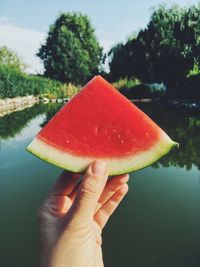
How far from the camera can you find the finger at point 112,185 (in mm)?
1688

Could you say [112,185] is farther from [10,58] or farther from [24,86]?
[10,58]

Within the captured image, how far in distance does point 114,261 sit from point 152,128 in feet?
6.86

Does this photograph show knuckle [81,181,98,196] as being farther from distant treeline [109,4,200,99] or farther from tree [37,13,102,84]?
tree [37,13,102,84]

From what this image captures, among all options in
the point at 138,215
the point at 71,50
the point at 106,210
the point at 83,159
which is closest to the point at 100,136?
the point at 83,159

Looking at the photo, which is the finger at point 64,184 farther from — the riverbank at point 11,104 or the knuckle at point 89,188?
the riverbank at point 11,104

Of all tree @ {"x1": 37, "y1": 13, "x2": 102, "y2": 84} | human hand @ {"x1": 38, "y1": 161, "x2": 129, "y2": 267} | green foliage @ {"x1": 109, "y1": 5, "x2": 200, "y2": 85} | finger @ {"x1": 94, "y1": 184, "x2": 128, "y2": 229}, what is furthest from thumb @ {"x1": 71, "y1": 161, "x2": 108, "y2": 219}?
tree @ {"x1": 37, "y1": 13, "x2": 102, "y2": 84}

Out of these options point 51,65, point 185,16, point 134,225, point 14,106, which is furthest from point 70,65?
point 134,225

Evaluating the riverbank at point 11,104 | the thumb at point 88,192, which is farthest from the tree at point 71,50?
the thumb at point 88,192

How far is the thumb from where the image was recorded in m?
1.43

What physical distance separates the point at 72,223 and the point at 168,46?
106ft

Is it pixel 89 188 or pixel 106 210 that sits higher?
pixel 89 188

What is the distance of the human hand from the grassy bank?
23058 mm

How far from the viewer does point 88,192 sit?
4.67 feet

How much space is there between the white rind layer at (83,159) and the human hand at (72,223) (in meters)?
0.07
